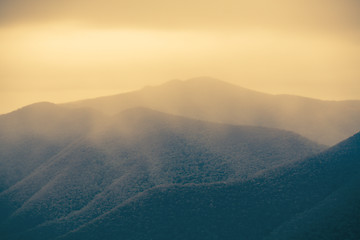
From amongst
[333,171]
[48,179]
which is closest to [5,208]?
[48,179]

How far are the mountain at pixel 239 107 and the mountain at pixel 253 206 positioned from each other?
2171 inches

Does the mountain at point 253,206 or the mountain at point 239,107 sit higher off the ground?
the mountain at point 239,107

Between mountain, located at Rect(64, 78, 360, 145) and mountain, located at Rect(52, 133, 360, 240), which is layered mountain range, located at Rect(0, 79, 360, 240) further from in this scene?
mountain, located at Rect(64, 78, 360, 145)

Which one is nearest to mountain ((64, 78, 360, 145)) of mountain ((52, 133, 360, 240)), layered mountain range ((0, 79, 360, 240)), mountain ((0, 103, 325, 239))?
layered mountain range ((0, 79, 360, 240))

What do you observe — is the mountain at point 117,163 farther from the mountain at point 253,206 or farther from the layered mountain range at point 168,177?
the mountain at point 253,206

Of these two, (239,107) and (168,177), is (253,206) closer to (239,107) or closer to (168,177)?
(168,177)

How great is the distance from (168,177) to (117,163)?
43.7ft

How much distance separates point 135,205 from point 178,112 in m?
61.9

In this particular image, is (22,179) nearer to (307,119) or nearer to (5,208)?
(5,208)

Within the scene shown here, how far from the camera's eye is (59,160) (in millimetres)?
77250

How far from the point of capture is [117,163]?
7094 cm

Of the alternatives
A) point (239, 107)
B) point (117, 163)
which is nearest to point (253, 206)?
point (117, 163)

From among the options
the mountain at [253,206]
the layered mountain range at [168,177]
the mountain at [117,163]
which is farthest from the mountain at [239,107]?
the mountain at [253,206]

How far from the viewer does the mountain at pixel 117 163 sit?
6006 cm
